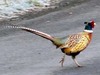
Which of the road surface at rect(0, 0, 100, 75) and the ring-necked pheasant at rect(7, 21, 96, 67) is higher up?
the ring-necked pheasant at rect(7, 21, 96, 67)

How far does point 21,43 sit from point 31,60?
162 cm

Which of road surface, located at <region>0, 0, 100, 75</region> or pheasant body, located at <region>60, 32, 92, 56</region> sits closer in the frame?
pheasant body, located at <region>60, 32, 92, 56</region>

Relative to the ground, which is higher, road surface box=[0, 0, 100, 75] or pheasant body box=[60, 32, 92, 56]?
pheasant body box=[60, 32, 92, 56]

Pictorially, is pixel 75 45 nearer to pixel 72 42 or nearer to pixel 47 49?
pixel 72 42

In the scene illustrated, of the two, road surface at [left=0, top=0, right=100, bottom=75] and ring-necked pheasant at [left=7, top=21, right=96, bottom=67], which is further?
road surface at [left=0, top=0, right=100, bottom=75]

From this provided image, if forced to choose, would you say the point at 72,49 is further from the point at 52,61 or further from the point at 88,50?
the point at 88,50

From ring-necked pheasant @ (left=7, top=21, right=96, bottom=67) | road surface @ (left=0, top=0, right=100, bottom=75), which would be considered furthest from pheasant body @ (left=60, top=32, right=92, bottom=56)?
road surface @ (left=0, top=0, right=100, bottom=75)

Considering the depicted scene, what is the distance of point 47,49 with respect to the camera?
1003 centimetres

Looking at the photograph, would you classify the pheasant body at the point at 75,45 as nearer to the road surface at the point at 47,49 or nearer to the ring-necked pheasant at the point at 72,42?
the ring-necked pheasant at the point at 72,42

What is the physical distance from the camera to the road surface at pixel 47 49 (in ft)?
27.8

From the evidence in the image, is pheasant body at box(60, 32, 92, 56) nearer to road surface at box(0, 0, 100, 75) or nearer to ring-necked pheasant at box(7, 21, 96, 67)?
ring-necked pheasant at box(7, 21, 96, 67)

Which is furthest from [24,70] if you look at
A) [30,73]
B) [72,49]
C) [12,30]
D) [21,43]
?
[12,30]

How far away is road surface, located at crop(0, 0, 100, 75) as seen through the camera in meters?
8.46

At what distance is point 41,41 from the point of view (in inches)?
428
